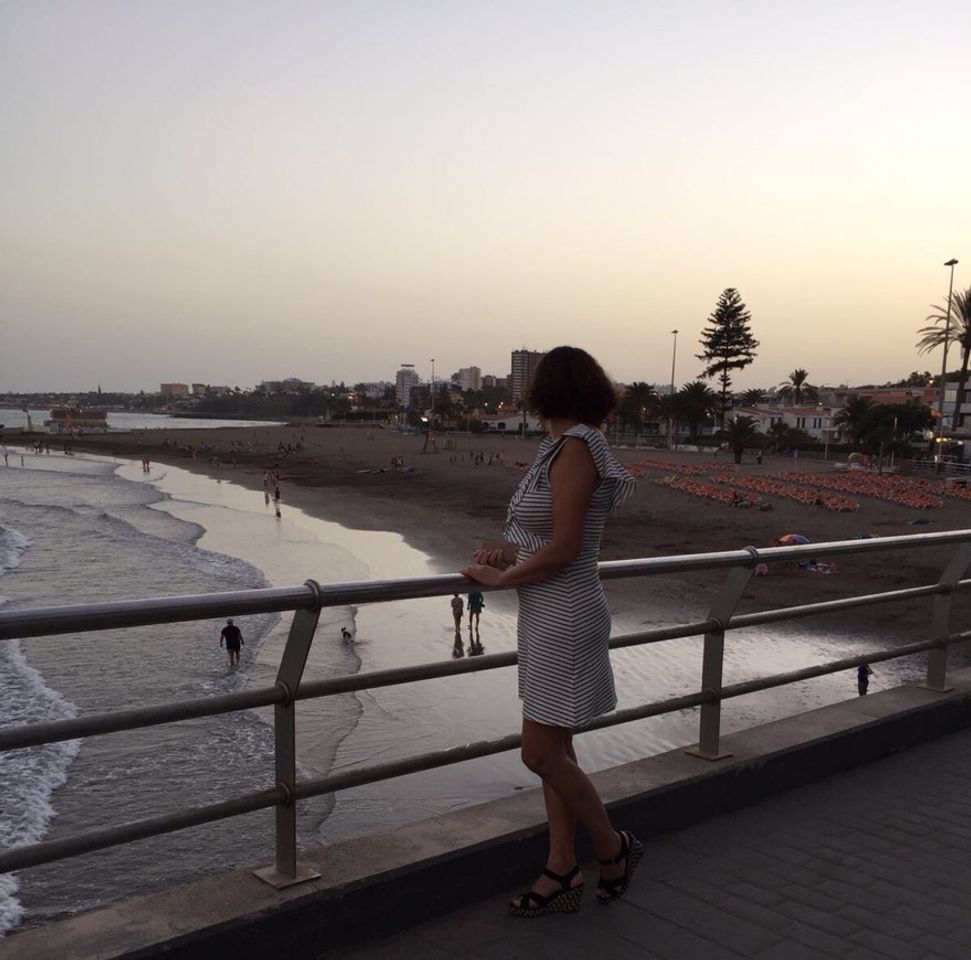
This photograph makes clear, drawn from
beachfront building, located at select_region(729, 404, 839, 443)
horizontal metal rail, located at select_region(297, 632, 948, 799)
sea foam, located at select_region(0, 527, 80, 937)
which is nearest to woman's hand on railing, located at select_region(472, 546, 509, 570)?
horizontal metal rail, located at select_region(297, 632, 948, 799)

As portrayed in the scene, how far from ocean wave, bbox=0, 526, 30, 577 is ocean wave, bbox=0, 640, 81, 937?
1172 centimetres

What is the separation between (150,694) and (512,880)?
33.5 ft

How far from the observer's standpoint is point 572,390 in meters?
2.66

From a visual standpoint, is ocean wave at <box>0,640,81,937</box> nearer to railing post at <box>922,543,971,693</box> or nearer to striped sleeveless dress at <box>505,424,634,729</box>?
striped sleeveless dress at <box>505,424,634,729</box>

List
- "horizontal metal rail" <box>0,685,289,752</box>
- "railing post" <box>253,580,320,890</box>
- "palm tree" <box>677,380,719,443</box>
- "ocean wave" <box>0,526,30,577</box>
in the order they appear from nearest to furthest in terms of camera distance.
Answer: "horizontal metal rail" <box>0,685,289,752</box> → "railing post" <box>253,580,320,890</box> → "ocean wave" <box>0,526,30,577</box> → "palm tree" <box>677,380,719,443</box>

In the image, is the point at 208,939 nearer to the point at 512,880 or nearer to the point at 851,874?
the point at 512,880

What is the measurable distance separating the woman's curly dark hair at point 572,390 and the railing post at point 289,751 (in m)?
0.81

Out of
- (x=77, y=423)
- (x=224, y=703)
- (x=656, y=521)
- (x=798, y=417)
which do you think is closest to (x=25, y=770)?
(x=224, y=703)

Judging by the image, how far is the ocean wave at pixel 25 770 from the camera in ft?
24.8

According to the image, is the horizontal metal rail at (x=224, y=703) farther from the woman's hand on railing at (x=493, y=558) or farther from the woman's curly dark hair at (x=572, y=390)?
the woman's curly dark hair at (x=572, y=390)

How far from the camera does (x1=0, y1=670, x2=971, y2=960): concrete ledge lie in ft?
7.33

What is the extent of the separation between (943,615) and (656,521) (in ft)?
91.3

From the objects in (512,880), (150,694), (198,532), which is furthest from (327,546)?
(512,880)

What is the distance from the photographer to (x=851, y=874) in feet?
10.2
